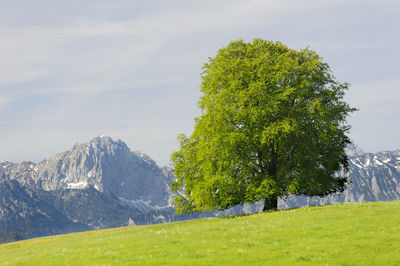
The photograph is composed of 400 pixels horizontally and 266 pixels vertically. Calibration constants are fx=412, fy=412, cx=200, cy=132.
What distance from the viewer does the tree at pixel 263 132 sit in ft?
158

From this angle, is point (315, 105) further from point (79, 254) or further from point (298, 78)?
point (79, 254)

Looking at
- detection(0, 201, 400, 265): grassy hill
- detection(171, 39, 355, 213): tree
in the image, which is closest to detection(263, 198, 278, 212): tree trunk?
detection(171, 39, 355, 213): tree

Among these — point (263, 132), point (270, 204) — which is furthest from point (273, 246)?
point (270, 204)

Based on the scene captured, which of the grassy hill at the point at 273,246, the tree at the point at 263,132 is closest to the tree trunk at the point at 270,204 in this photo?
the tree at the point at 263,132

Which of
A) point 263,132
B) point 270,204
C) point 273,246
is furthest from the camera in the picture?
point 270,204

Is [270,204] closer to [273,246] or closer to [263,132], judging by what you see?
[263,132]

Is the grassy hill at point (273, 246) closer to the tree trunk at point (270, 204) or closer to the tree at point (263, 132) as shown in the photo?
the tree at point (263, 132)

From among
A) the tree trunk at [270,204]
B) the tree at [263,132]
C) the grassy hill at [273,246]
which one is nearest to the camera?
the grassy hill at [273,246]

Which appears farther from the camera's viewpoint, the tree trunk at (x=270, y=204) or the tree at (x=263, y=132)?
the tree trunk at (x=270, y=204)

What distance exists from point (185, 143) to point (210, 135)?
535 centimetres

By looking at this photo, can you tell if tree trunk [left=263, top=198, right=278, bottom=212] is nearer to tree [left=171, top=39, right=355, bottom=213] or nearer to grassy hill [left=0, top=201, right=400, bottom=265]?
tree [left=171, top=39, right=355, bottom=213]

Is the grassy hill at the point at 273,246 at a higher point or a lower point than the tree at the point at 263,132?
lower

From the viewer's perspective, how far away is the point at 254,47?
53.1 m

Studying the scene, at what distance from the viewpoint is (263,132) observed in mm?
46156
